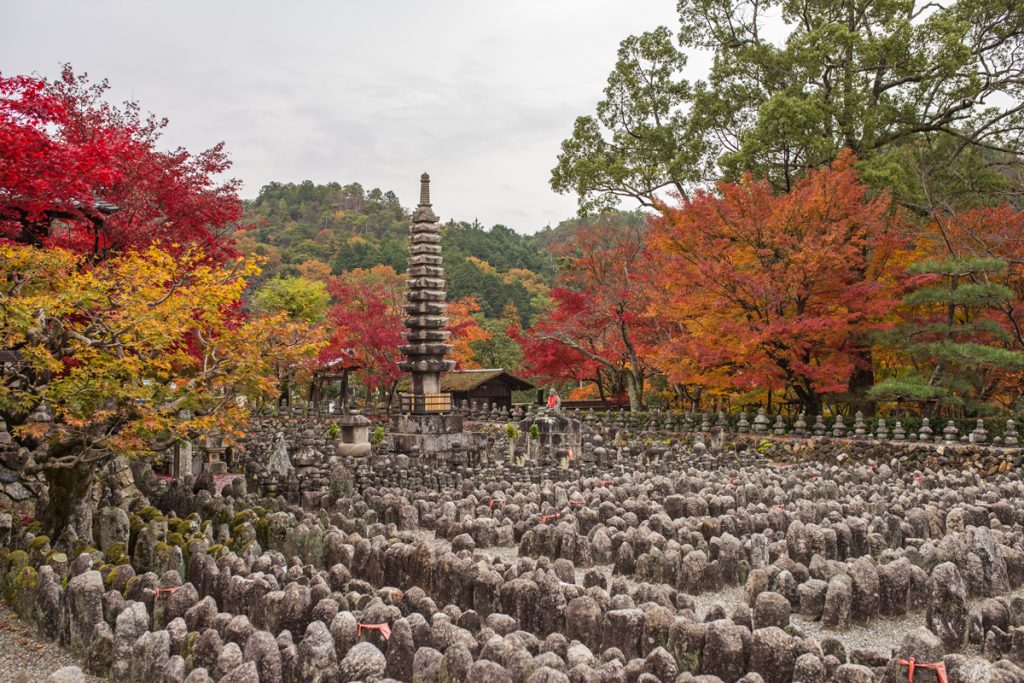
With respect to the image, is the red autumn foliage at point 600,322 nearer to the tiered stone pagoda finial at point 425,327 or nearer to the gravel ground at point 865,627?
the tiered stone pagoda finial at point 425,327

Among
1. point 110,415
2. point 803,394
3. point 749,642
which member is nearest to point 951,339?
point 803,394

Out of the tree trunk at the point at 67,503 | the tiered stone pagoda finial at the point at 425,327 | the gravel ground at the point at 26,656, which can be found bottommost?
the gravel ground at the point at 26,656

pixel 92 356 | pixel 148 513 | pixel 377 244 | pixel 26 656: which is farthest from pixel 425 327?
pixel 377 244

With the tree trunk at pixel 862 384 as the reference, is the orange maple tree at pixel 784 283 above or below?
above

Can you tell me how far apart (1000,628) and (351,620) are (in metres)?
5.53

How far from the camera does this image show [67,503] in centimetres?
1001

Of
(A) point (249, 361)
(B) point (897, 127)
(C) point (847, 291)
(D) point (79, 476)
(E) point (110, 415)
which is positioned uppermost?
(B) point (897, 127)

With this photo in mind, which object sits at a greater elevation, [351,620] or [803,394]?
[803,394]

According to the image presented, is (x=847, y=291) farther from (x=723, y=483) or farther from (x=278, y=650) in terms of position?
(x=278, y=650)

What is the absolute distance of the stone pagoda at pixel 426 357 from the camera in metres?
21.8

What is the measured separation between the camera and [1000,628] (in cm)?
650

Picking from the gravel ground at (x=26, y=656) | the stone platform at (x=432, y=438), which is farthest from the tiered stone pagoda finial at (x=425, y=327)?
the gravel ground at (x=26, y=656)

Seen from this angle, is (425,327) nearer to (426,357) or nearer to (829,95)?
(426,357)

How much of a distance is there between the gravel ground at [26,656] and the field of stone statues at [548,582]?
0.46 feet
